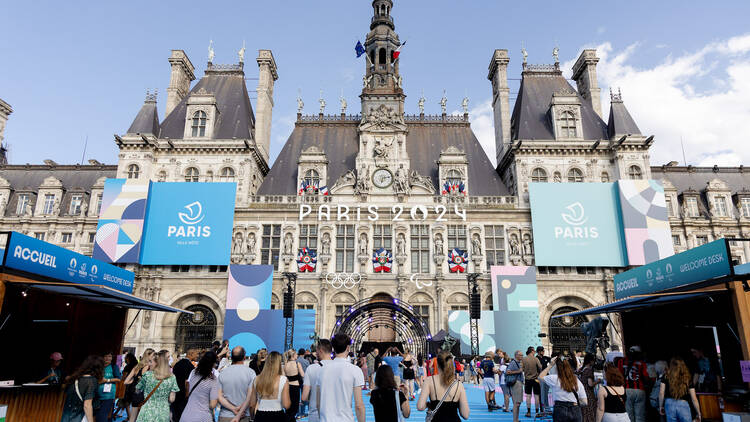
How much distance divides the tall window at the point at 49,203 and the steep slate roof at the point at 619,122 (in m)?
45.7

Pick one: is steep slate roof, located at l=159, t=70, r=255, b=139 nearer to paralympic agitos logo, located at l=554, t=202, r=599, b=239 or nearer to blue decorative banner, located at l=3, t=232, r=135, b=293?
blue decorative banner, located at l=3, t=232, r=135, b=293

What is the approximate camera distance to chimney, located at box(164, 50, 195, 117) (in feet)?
131

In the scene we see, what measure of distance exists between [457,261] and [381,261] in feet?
17.2

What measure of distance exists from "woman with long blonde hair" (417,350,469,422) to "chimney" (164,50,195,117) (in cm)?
3915

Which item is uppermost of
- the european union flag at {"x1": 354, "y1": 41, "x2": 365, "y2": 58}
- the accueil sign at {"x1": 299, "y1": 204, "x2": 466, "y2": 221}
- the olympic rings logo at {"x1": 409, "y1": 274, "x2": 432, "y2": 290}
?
the european union flag at {"x1": 354, "y1": 41, "x2": 365, "y2": 58}

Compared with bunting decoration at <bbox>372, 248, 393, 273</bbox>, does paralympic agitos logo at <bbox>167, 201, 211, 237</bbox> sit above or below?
above

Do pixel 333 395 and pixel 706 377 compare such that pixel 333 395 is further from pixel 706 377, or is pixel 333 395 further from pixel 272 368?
pixel 706 377

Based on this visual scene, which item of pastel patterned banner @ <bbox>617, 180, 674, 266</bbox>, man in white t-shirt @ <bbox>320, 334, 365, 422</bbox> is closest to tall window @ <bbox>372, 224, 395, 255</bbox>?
pastel patterned banner @ <bbox>617, 180, 674, 266</bbox>

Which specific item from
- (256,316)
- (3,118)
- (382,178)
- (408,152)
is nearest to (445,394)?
(256,316)

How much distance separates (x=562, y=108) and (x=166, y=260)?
102ft

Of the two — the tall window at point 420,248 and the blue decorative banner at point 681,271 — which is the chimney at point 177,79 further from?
the blue decorative banner at point 681,271

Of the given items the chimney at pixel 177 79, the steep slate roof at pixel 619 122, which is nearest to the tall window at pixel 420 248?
the steep slate roof at pixel 619 122

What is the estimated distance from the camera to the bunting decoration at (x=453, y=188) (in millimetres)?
34375

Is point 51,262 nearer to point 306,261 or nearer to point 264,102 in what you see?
point 306,261
